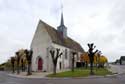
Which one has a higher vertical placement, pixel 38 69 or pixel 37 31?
pixel 37 31

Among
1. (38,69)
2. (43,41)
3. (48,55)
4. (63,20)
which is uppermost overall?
(63,20)

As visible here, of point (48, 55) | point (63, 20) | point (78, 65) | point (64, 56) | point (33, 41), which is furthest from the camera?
point (78, 65)

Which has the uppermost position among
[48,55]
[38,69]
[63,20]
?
[63,20]

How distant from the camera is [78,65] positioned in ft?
261

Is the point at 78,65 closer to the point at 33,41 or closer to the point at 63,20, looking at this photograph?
the point at 63,20

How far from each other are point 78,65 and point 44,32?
28013 millimetres

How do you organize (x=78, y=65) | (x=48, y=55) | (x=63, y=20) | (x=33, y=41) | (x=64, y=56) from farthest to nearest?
(x=78, y=65)
(x=63, y=20)
(x=64, y=56)
(x=33, y=41)
(x=48, y=55)

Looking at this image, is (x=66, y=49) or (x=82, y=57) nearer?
(x=66, y=49)

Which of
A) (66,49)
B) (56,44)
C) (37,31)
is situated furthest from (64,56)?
(37,31)

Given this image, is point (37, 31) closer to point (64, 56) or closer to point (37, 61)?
point (37, 61)

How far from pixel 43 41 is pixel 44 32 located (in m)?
2.41

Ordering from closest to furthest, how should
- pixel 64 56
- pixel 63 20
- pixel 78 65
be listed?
pixel 64 56
pixel 63 20
pixel 78 65

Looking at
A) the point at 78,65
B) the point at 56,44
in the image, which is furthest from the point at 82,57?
the point at 56,44

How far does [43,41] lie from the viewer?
2223 inches
